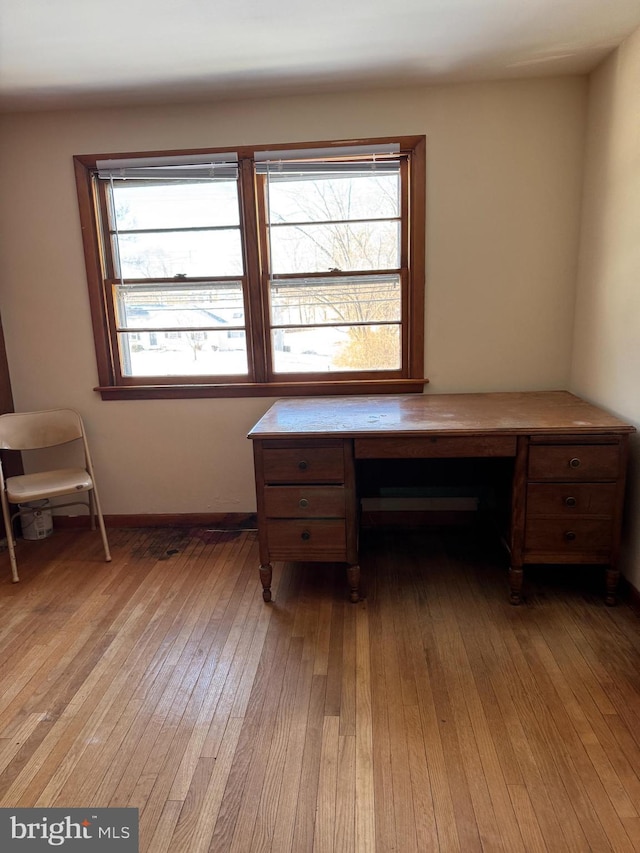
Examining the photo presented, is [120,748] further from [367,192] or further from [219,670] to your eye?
[367,192]

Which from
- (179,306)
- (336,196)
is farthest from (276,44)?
(179,306)

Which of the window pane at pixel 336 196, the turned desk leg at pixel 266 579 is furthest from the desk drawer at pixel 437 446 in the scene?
the window pane at pixel 336 196

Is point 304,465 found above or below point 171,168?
below

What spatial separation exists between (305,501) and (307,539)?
178 mm

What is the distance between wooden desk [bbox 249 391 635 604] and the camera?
2.11 meters

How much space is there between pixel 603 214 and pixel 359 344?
1329 mm

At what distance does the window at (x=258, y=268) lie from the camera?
276cm

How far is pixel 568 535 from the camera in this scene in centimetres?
219

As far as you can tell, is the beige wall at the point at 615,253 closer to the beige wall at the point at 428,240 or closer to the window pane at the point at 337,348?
the beige wall at the point at 428,240

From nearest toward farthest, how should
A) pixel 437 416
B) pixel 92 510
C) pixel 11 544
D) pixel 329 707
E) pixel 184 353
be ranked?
pixel 329 707 < pixel 437 416 < pixel 11 544 < pixel 184 353 < pixel 92 510

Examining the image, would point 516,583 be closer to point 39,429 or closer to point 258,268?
point 258,268

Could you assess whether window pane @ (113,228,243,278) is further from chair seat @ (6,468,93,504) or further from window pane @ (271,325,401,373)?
chair seat @ (6,468,93,504)

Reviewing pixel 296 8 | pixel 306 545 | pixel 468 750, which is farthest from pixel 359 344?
pixel 468 750

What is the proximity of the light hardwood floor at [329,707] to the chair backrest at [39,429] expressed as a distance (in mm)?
770
